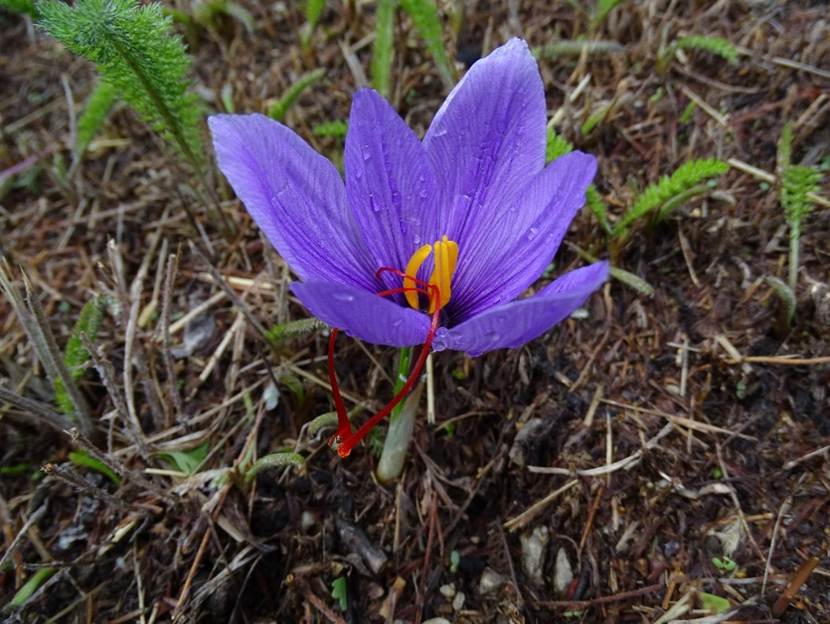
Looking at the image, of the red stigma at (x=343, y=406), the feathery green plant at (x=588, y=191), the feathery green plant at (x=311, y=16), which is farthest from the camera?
the feathery green plant at (x=311, y=16)

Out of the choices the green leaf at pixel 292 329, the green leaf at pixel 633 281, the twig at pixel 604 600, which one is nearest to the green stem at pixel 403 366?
the green leaf at pixel 292 329

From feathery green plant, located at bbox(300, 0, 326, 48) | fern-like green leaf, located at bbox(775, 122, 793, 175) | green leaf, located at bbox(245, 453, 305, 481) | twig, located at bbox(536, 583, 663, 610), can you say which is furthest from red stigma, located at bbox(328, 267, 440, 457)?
feathery green plant, located at bbox(300, 0, 326, 48)

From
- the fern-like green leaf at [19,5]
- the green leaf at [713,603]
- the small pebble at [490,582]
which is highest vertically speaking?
the fern-like green leaf at [19,5]

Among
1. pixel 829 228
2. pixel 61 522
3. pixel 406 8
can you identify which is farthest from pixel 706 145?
pixel 61 522

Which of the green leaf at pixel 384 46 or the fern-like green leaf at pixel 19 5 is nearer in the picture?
the fern-like green leaf at pixel 19 5

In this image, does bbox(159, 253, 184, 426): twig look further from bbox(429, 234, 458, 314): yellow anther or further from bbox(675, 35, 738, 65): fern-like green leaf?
bbox(675, 35, 738, 65): fern-like green leaf

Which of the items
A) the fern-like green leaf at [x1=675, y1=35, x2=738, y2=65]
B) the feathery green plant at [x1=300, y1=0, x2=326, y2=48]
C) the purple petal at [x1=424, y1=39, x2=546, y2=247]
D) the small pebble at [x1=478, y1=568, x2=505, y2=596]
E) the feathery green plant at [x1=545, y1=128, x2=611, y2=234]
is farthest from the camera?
the feathery green plant at [x1=300, y1=0, x2=326, y2=48]

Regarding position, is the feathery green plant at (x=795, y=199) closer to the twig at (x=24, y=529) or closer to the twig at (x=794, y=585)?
the twig at (x=794, y=585)
